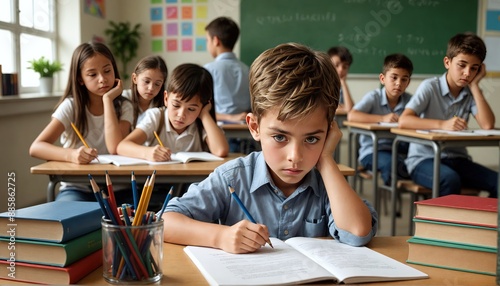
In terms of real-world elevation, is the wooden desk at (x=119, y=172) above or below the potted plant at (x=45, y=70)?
below

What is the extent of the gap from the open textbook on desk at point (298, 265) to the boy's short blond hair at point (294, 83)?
302 millimetres

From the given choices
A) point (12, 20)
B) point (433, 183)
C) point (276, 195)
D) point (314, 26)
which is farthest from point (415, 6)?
point (276, 195)

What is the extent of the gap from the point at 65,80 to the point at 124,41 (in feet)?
3.94

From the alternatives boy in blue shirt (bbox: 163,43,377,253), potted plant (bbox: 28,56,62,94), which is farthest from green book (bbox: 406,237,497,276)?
potted plant (bbox: 28,56,62,94)

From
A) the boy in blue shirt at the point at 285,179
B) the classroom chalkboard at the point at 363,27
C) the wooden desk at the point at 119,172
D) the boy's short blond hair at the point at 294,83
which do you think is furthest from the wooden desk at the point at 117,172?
the classroom chalkboard at the point at 363,27

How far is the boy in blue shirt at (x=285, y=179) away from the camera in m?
1.22

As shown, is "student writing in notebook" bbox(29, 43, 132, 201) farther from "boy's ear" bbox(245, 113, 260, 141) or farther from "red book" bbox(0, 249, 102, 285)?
"red book" bbox(0, 249, 102, 285)

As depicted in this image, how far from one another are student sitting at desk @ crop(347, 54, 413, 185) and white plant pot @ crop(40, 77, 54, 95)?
2455 millimetres

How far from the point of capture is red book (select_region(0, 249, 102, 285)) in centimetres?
95

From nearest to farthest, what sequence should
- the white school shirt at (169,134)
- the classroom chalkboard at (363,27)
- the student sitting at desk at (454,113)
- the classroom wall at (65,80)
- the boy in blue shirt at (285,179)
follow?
the boy in blue shirt at (285,179) → the white school shirt at (169,134) → the student sitting at desk at (454,113) → the classroom wall at (65,80) → the classroom chalkboard at (363,27)

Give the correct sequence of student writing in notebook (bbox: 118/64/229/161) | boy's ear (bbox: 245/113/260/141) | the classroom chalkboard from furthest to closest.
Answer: the classroom chalkboard
student writing in notebook (bbox: 118/64/229/161)
boy's ear (bbox: 245/113/260/141)

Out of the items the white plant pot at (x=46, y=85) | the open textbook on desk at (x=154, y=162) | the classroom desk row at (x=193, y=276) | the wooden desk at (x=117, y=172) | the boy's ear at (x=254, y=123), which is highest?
the white plant pot at (x=46, y=85)

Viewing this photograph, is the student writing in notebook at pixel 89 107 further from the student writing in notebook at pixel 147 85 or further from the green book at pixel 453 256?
the green book at pixel 453 256

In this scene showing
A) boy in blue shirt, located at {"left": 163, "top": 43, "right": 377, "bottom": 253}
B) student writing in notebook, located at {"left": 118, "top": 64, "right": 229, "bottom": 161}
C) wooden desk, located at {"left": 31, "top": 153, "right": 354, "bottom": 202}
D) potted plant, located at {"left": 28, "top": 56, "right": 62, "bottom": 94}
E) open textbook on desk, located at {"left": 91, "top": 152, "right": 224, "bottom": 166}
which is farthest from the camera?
potted plant, located at {"left": 28, "top": 56, "right": 62, "bottom": 94}
